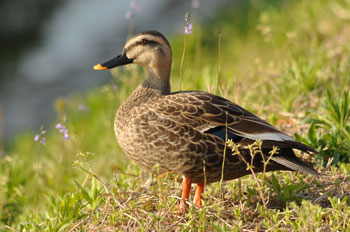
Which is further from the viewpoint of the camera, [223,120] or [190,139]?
[223,120]

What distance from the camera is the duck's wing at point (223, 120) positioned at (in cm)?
331

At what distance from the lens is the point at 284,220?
3.23m

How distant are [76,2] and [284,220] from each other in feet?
42.5

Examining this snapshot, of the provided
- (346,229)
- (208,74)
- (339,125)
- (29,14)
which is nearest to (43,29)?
(29,14)

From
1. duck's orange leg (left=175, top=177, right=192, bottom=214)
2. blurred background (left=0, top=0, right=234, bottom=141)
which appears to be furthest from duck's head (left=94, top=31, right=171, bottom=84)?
blurred background (left=0, top=0, right=234, bottom=141)

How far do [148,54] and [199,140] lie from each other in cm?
94

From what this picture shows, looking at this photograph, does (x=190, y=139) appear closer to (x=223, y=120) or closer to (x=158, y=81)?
(x=223, y=120)

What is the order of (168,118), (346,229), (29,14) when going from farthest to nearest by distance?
1. (29,14)
2. (168,118)
3. (346,229)

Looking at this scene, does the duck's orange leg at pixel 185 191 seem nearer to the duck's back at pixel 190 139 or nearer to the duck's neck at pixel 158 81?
the duck's back at pixel 190 139

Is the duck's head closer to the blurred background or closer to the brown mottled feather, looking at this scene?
the brown mottled feather

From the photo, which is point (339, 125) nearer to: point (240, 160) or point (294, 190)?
point (294, 190)

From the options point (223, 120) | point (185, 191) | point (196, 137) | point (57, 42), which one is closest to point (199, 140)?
point (196, 137)

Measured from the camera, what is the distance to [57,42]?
1395 centimetres

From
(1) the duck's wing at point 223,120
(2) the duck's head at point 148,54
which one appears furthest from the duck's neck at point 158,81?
(1) the duck's wing at point 223,120
